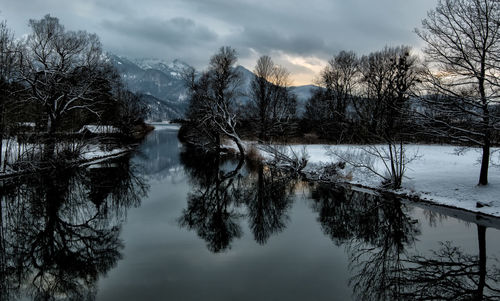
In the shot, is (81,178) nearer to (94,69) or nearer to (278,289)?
(94,69)

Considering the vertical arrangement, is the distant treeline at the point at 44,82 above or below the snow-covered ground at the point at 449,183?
above

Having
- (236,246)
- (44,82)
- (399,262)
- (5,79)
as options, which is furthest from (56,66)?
(399,262)

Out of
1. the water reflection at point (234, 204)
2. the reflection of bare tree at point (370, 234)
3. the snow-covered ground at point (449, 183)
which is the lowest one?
the water reflection at point (234, 204)

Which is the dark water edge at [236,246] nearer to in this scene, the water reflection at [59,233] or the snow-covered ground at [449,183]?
the water reflection at [59,233]

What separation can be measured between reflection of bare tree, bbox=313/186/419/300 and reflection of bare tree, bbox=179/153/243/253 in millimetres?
3921

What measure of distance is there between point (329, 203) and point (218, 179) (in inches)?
384

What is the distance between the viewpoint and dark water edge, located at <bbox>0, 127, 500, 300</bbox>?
23.8ft

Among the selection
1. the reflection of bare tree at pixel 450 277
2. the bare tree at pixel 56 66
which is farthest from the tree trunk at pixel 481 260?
the bare tree at pixel 56 66

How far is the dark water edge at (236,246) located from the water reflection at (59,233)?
0.14ft

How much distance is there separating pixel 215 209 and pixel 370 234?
23.5 ft

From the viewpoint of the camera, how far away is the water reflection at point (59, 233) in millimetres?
7375

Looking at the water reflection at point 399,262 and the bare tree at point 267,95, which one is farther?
the bare tree at point 267,95

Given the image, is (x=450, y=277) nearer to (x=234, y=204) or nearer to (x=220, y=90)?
(x=234, y=204)

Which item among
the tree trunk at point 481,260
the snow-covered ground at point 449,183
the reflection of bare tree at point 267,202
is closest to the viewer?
the tree trunk at point 481,260
